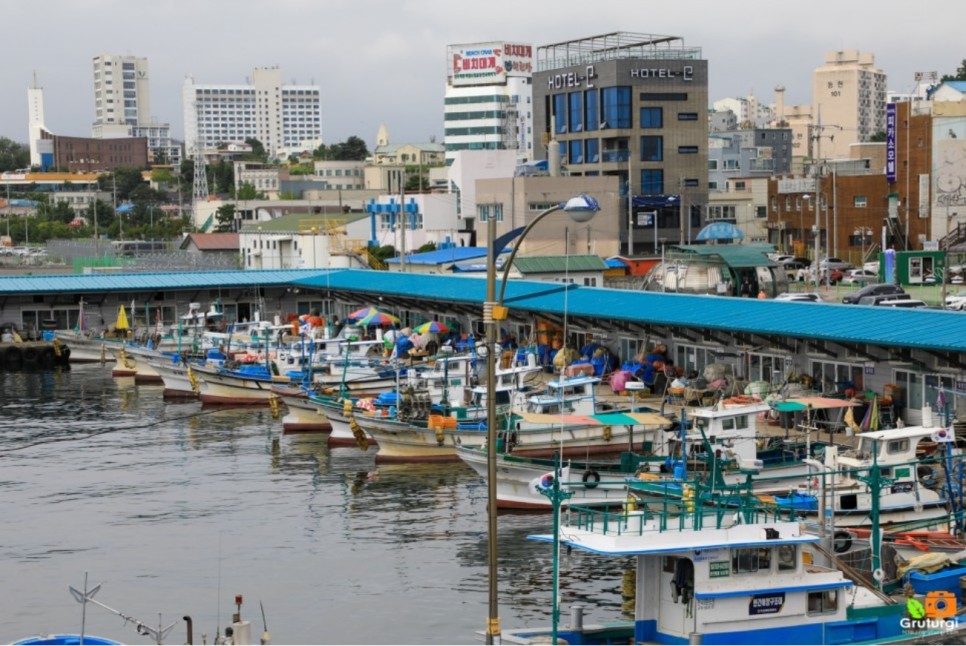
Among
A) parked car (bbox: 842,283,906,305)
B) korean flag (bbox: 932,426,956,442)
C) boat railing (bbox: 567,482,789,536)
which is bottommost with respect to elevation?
korean flag (bbox: 932,426,956,442)

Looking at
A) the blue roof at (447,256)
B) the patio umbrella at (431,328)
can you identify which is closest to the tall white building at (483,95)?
the blue roof at (447,256)

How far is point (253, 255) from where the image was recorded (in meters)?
114

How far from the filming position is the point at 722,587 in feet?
73.8

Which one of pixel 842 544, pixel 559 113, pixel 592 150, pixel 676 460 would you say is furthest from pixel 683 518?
pixel 559 113

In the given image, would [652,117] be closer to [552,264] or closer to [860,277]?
[860,277]

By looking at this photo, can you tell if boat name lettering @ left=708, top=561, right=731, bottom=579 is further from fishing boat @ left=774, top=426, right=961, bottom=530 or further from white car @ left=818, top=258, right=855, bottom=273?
white car @ left=818, top=258, right=855, bottom=273

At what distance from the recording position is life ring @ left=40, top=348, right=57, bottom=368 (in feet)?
267

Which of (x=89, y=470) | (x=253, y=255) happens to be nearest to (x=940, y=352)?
(x=89, y=470)

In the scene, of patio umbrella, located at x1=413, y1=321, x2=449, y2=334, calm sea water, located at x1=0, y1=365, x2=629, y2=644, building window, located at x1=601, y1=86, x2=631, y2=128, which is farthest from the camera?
building window, located at x1=601, y1=86, x2=631, y2=128

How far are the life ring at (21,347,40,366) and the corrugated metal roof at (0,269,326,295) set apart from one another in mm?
4227

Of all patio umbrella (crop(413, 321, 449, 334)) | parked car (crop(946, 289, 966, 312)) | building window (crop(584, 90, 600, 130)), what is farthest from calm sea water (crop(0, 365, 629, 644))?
building window (crop(584, 90, 600, 130))

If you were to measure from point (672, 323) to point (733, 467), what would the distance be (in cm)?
1663

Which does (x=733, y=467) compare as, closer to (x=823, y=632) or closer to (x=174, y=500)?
(x=823, y=632)

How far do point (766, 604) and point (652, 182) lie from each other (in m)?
80.0
